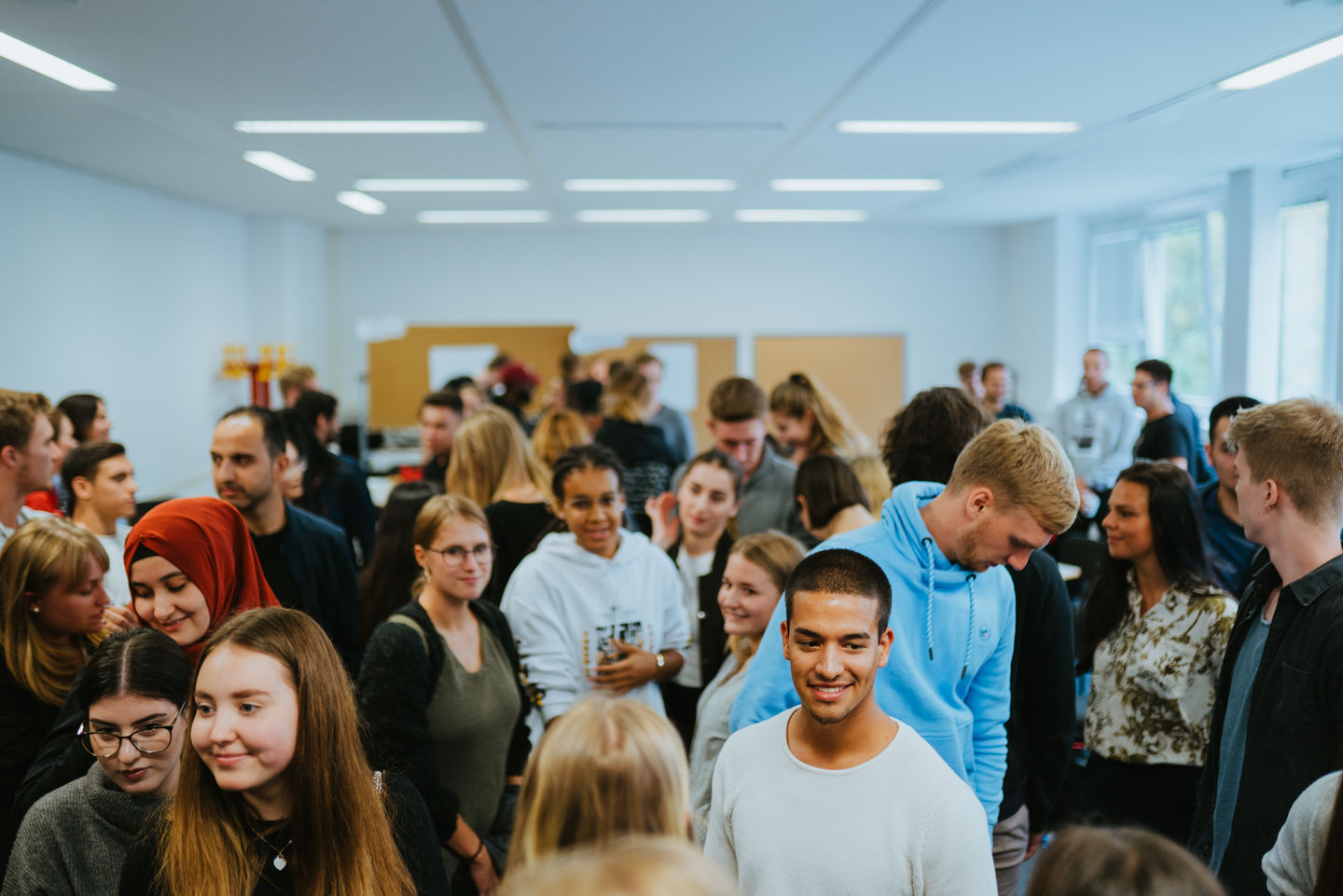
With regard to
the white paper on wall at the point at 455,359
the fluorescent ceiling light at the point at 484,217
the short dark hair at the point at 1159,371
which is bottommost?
the short dark hair at the point at 1159,371

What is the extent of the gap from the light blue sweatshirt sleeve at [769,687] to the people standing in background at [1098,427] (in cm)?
673

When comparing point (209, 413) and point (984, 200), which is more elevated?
point (984, 200)

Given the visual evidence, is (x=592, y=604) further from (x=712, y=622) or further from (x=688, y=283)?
(x=688, y=283)

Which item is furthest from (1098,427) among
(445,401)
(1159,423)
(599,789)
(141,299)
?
(599,789)

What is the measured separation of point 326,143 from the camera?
556 cm

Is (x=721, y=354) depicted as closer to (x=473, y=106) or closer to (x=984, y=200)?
(x=984, y=200)

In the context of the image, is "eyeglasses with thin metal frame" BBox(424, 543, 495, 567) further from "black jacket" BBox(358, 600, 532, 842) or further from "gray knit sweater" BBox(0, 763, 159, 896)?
"gray knit sweater" BBox(0, 763, 159, 896)

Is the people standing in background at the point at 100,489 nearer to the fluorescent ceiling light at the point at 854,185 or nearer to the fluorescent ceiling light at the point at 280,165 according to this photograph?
the fluorescent ceiling light at the point at 280,165

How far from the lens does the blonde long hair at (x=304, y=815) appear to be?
4.76 ft

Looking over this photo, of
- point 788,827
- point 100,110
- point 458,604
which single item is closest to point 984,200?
point 100,110

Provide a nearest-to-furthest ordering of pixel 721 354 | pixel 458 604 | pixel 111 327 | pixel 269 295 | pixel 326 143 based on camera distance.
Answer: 1. pixel 458 604
2. pixel 326 143
3. pixel 111 327
4. pixel 269 295
5. pixel 721 354

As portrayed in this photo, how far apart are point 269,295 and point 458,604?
310 inches

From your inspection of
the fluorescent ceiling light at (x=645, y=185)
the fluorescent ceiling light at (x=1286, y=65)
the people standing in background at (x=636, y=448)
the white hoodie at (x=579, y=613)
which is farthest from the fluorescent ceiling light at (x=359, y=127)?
the fluorescent ceiling light at (x=1286, y=65)

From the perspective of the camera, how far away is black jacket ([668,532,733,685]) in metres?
3.00
